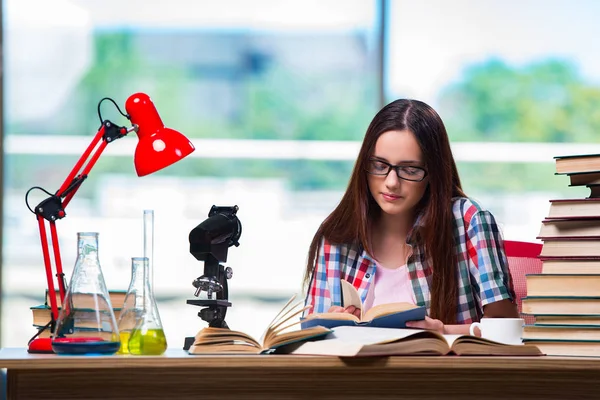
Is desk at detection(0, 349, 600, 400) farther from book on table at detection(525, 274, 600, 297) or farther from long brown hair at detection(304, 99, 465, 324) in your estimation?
long brown hair at detection(304, 99, 465, 324)

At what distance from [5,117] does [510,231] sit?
7.46 ft

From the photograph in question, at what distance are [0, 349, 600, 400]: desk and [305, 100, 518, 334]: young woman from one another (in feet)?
2.01

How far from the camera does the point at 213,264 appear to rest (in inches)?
66.1

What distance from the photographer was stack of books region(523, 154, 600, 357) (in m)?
1.49

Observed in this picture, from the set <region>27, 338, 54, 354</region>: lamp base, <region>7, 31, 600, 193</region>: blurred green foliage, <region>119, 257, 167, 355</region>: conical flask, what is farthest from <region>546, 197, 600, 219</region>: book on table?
<region>7, 31, 600, 193</region>: blurred green foliage

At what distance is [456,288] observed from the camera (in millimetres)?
2084

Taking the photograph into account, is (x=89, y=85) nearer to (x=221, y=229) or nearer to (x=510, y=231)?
(x=510, y=231)

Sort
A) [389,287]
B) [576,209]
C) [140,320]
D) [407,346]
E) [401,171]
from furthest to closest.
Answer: [389,287]
[401,171]
[576,209]
[140,320]
[407,346]

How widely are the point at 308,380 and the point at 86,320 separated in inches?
14.6

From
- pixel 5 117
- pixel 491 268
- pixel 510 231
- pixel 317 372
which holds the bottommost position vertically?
pixel 317 372

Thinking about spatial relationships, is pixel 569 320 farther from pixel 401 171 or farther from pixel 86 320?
pixel 86 320

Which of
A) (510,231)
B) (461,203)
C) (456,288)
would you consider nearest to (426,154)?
(461,203)

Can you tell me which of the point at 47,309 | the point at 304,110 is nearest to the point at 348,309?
the point at 47,309

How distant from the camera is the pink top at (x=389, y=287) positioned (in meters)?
2.13
